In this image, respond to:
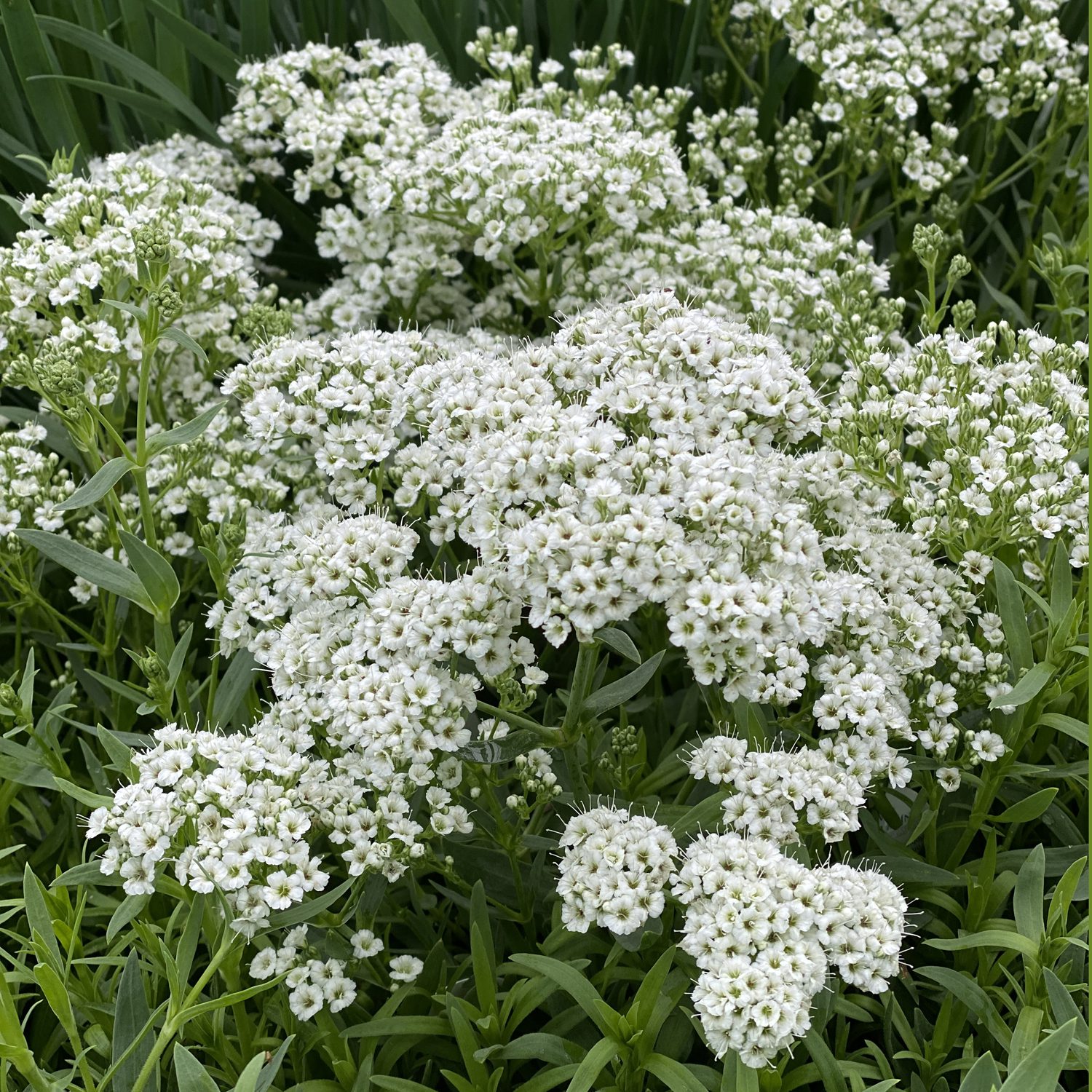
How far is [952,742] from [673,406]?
1.04 meters

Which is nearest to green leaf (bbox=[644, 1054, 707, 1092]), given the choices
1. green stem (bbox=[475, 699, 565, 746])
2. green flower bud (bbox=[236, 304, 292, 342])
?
green stem (bbox=[475, 699, 565, 746])

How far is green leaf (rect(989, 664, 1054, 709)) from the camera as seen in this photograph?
2.62 metres

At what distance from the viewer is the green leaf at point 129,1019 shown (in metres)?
2.51

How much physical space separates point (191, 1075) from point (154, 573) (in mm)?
1181

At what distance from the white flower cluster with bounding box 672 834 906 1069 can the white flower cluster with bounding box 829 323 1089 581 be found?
3.33 ft

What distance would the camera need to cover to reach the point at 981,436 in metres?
2.98

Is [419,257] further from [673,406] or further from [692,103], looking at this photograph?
[692,103]

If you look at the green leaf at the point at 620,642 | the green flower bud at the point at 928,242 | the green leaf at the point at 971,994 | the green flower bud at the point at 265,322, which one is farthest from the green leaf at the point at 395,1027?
the green flower bud at the point at 928,242

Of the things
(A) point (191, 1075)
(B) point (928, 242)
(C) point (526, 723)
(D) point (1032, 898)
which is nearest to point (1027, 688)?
(D) point (1032, 898)

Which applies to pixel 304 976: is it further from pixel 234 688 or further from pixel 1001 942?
pixel 1001 942

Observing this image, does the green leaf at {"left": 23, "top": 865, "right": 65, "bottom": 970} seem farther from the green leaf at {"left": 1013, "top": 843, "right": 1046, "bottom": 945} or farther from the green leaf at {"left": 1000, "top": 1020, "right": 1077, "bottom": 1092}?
the green leaf at {"left": 1013, "top": 843, "right": 1046, "bottom": 945}

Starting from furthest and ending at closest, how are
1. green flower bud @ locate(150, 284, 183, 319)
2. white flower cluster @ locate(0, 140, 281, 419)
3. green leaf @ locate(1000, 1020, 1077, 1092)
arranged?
1. white flower cluster @ locate(0, 140, 281, 419)
2. green flower bud @ locate(150, 284, 183, 319)
3. green leaf @ locate(1000, 1020, 1077, 1092)

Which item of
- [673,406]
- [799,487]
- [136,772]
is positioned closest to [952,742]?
[799,487]

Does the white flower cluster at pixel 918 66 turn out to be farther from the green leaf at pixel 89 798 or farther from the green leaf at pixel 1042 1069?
the green leaf at pixel 1042 1069
